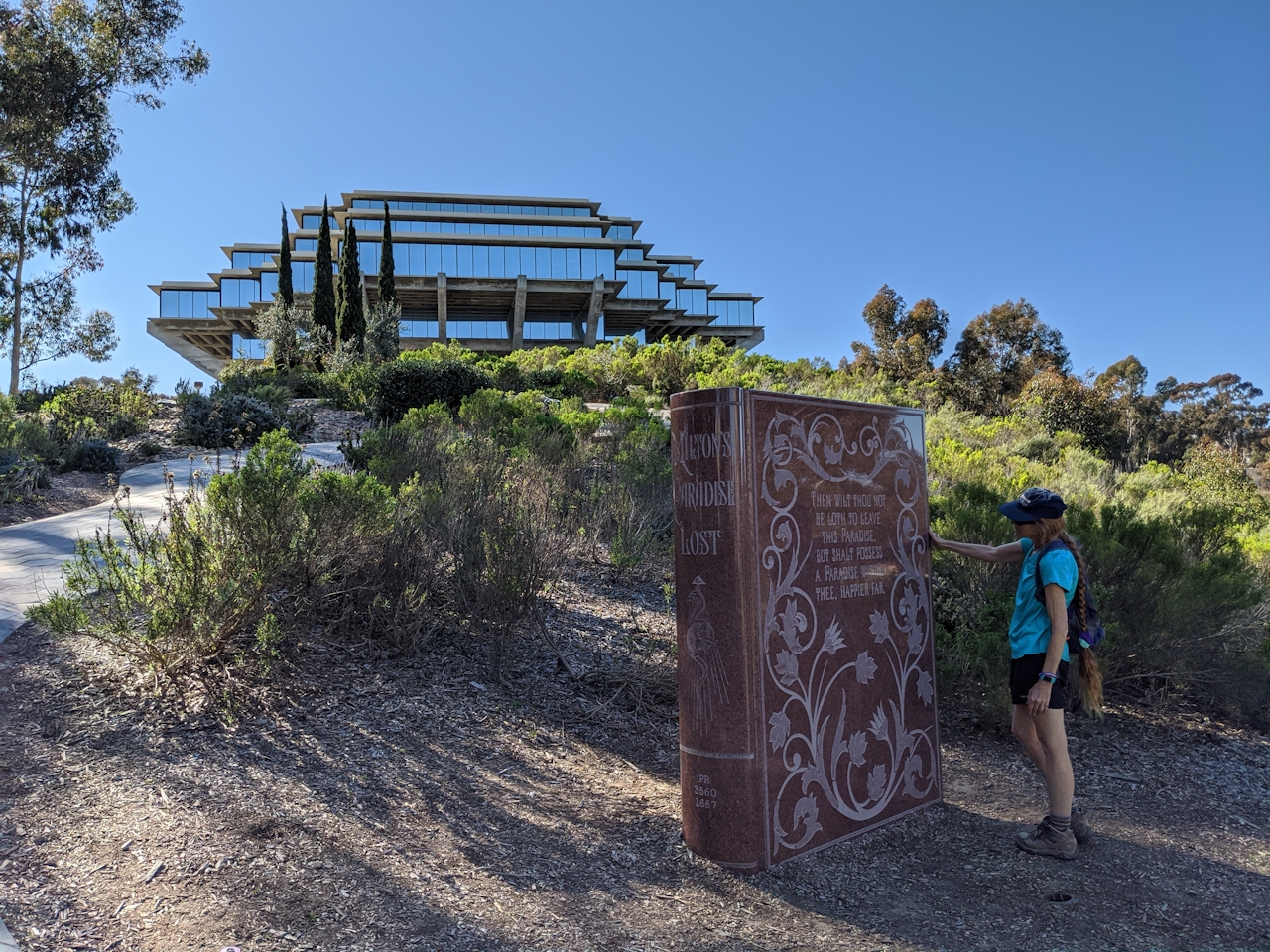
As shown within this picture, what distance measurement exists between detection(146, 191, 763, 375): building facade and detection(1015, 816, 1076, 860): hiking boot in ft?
146

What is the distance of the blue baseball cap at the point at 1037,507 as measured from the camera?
3783mm

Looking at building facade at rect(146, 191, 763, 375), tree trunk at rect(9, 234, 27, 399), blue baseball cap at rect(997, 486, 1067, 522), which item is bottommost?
blue baseball cap at rect(997, 486, 1067, 522)

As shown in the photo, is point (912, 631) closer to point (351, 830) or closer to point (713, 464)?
point (713, 464)

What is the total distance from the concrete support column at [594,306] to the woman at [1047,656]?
46.2 meters

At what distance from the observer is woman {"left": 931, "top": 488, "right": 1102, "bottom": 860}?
3676 millimetres

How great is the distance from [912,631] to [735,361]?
16.1 metres

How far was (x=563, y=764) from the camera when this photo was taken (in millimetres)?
4418

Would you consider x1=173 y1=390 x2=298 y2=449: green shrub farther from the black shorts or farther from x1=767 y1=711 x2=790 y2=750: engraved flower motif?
the black shorts

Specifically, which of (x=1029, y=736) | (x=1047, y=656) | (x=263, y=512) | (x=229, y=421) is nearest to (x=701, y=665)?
(x=1047, y=656)

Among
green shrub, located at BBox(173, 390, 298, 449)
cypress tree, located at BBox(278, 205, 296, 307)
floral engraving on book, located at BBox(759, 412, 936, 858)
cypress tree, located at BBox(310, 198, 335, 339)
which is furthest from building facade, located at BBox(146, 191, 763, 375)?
floral engraving on book, located at BBox(759, 412, 936, 858)

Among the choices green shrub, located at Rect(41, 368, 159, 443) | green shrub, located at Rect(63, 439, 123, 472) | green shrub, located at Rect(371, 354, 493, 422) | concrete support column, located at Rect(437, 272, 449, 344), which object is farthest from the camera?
concrete support column, located at Rect(437, 272, 449, 344)

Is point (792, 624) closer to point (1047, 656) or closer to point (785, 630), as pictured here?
point (785, 630)

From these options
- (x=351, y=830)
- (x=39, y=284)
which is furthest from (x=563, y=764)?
(x=39, y=284)

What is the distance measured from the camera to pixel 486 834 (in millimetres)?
3600
